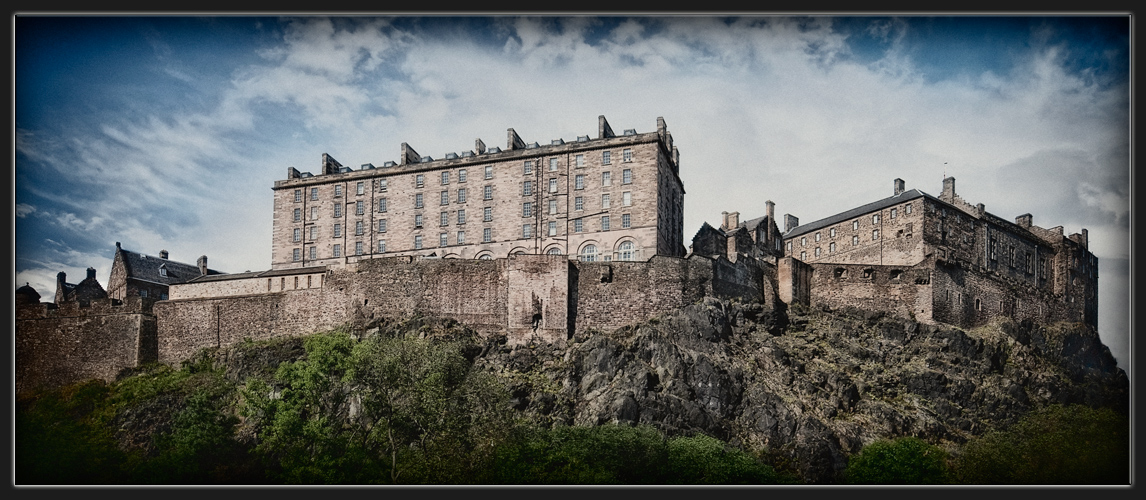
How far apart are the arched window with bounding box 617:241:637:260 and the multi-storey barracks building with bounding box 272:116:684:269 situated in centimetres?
4

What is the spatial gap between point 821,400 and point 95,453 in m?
23.9

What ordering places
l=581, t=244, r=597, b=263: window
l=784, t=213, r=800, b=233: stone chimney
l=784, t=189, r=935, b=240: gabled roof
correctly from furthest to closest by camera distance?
1. l=784, t=213, r=800, b=233: stone chimney
2. l=784, t=189, r=935, b=240: gabled roof
3. l=581, t=244, r=597, b=263: window

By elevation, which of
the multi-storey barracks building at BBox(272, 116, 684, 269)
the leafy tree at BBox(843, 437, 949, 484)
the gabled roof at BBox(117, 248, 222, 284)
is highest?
the multi-storey barracks building at BBox(272, 116, 684, 269)

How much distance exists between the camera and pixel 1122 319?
92.5 ft

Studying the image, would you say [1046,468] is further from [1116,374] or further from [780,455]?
[780,455]

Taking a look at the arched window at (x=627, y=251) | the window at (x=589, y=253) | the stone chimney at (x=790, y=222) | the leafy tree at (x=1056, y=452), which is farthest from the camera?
the stone chimney at (x=790, y=222)

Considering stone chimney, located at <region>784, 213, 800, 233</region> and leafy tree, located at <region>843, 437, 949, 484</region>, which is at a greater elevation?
stone chimney, located at <region>784, 213, 800, 233</region>

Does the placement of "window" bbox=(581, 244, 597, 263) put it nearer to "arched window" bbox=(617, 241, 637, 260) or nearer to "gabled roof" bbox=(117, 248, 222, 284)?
"arched window" bbox=(617, 241, 637, 260)

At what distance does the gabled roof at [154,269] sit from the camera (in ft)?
164

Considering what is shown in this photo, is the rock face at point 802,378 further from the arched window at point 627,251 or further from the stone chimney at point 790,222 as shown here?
the stone chimney at point 790,222

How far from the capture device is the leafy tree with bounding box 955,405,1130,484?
2758cm

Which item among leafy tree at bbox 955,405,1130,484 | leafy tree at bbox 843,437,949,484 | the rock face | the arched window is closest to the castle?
the arched window

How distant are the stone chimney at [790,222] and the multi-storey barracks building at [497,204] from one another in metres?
8.99

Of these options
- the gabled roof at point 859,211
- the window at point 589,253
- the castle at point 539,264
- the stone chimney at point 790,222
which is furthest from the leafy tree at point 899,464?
the stone chimney at point 790,222
